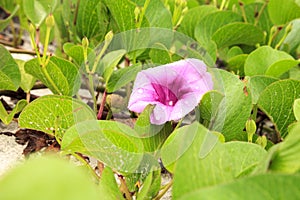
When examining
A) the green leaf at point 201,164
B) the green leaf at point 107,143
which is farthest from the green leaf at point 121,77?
Result: the green leaf at point 201,164

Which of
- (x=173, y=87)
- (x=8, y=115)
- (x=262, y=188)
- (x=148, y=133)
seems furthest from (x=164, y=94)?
(x=262, y=188)

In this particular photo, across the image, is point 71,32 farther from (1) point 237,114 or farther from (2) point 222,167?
(2) point 222,167

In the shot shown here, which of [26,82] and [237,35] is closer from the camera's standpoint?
[26,82]

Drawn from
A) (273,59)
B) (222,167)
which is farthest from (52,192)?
(273,59)

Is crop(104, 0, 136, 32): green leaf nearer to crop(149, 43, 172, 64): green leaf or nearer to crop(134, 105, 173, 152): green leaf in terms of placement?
crop(149, 43, 172, 64): green leaf

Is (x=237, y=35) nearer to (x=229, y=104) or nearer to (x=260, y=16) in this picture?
(x=260, y=16)

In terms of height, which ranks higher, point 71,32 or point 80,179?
point 80,179
